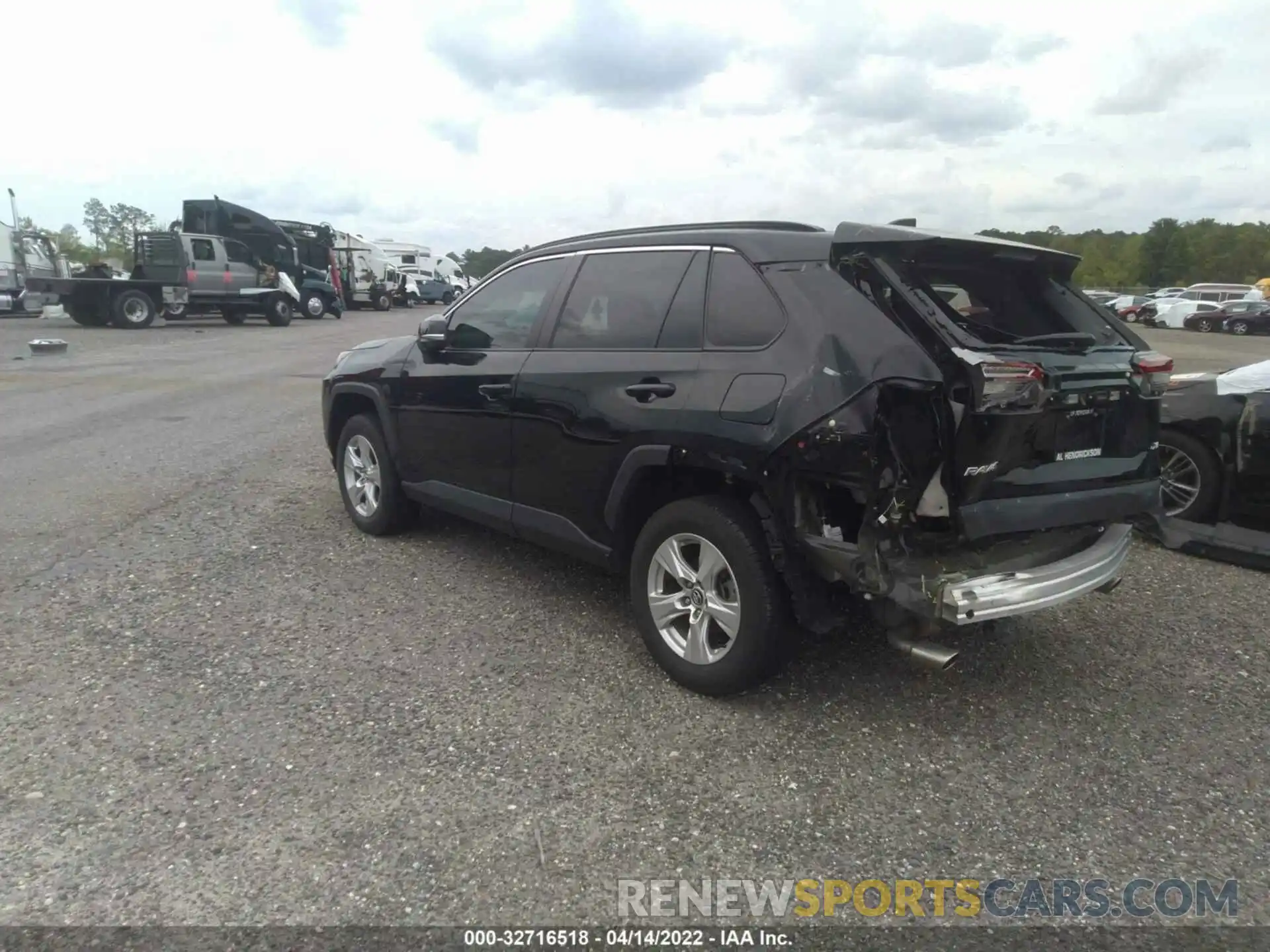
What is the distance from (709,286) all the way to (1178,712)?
97.4 inches

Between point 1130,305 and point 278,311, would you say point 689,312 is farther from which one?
point 1130,305

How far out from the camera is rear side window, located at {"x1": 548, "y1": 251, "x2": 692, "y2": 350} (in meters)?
3.77

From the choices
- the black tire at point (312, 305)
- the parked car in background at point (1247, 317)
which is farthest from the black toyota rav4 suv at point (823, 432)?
the parked car in background at point (1247, 317)

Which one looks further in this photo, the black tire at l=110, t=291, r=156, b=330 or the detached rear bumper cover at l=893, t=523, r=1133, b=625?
the black tire at l=110, t=291, r=156, b=330

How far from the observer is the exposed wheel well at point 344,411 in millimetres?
5484

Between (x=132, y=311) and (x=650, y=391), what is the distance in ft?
80.7

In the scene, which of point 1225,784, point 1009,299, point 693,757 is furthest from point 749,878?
point 1009,299

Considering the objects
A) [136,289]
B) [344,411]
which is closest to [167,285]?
[136,289]

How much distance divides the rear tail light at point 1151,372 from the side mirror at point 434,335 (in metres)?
3.23

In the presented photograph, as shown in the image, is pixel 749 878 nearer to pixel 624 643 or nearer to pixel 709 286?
pixel 624 643

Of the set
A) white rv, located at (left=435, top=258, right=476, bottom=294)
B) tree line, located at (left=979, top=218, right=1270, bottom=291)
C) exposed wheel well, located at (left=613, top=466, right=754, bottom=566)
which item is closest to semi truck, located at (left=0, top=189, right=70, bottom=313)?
white rv, located at (left=435, top=258, right=476, bottom=294)

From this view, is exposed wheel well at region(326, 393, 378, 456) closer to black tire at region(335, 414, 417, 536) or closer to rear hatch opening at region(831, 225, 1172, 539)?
black tire at region(335, 414, 417, 536)

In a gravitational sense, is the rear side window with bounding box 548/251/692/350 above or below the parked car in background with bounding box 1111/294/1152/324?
above

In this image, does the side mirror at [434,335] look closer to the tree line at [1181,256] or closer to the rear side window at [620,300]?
the rear side window at [620,300]
